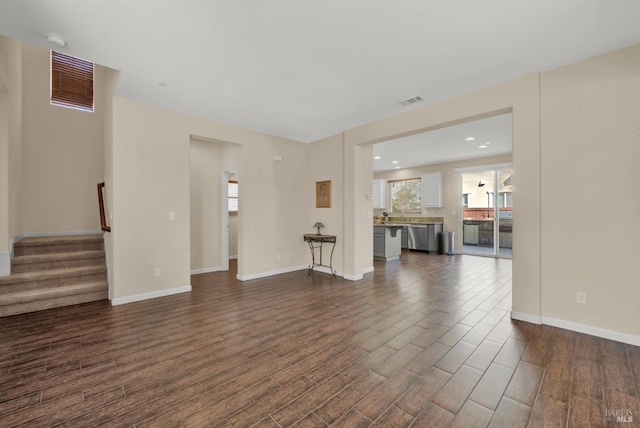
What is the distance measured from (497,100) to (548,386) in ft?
9.72

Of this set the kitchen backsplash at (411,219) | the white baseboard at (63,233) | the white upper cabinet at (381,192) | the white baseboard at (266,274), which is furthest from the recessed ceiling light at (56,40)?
the white upper cabinet at (381,192)

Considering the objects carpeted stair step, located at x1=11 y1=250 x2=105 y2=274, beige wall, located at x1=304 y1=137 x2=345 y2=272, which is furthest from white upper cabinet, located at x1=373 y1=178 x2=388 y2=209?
carpeted stair step, located at x1=11 y1=250 x2=105 y2=274

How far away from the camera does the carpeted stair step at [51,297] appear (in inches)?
129

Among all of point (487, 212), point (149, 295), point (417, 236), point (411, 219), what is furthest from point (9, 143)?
point (487, 212)

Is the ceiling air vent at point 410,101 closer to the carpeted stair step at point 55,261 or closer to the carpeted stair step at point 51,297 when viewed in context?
the carpeted stair step at point 51,297

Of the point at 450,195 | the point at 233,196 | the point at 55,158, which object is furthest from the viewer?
the point at 450,195

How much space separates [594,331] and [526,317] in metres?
0.54

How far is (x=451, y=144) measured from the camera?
6230 millimetres

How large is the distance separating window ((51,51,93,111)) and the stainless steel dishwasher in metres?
8.56

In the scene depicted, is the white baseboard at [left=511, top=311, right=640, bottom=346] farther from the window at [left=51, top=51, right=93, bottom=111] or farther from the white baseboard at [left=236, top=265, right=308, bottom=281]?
the window at [left=51, top=51, right=93, bottom=111]

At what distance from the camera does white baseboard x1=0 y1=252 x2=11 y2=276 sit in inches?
136

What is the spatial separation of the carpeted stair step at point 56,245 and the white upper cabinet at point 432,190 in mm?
8370

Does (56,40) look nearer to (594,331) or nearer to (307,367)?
(307,367)

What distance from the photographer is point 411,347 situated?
247cm
